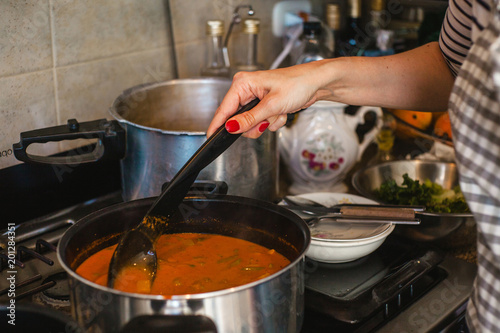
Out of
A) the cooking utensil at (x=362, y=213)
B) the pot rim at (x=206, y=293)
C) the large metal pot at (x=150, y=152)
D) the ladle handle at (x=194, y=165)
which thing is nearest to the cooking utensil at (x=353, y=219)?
the cooking utensil at (x=362, y=213)

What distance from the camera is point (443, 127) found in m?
1.50

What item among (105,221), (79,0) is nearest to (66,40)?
(79,0)

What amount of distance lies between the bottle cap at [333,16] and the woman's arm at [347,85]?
0.74 m

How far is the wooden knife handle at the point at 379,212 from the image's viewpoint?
0.98 m

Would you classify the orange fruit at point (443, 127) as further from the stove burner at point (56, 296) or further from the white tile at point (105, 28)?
the stove burner at point (56, 296)

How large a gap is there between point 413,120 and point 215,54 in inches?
23.9

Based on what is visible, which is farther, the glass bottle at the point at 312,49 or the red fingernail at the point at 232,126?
the glass bottle at the point at 312,49

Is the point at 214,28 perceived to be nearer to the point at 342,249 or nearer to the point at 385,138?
the point at 385,138

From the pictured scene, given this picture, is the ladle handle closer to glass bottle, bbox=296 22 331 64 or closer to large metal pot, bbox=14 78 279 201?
large metal pot, bbox=14 78 279 201

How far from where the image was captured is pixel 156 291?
801 mm

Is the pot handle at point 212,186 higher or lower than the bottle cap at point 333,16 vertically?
lower

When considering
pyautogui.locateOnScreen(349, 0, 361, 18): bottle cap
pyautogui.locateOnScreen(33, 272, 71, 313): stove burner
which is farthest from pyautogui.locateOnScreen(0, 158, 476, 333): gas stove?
pyautogui.locateOnScreen(349, 0, 361, 18): bottle cap

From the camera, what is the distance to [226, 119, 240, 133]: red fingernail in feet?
2.52

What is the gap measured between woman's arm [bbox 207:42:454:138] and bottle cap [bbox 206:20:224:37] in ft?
1.62
